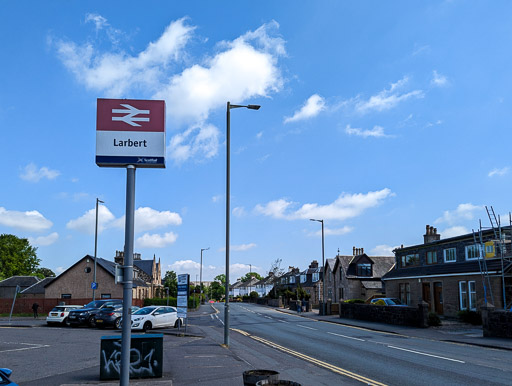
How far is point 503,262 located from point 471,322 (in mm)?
4379

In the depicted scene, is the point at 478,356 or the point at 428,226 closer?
the point at 478,356

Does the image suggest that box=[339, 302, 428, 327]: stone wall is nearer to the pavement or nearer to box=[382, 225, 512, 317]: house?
box=[382, 225, 512, 317]: house

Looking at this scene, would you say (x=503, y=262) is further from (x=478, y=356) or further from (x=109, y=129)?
(x=109, y=129)

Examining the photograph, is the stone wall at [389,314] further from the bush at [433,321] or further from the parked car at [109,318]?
the parked car at [109,318]

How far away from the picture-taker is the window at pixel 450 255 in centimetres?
3838

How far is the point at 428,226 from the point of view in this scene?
4744 cm

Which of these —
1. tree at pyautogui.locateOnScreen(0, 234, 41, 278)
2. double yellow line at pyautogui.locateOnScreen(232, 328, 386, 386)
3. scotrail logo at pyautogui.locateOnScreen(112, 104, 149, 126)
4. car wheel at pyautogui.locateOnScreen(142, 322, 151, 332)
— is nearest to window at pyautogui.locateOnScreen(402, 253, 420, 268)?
car wheel at pyautogui.locateOnScreen(142, 322, 151, 332)

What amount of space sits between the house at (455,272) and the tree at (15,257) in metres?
68.9

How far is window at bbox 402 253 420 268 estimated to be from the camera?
4403cm

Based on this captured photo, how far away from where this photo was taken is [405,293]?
44.9 m

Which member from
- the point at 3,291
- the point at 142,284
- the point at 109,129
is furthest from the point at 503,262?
the point at 3,291

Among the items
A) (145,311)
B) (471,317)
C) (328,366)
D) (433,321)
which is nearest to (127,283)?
(328,366)

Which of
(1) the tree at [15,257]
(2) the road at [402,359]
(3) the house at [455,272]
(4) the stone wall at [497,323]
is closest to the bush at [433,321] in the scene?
(3) the house at [455,272]

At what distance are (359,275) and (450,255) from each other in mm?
24535
